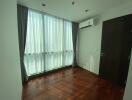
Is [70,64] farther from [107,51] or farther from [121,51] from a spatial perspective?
[121,51]

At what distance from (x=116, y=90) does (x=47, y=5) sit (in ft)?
10.2

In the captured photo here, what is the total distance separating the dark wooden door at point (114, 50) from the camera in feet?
7.46

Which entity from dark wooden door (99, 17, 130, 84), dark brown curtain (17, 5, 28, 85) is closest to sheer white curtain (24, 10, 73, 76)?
dark brown curtain (17, 5, 28, 85)

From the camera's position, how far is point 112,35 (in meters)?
2.53

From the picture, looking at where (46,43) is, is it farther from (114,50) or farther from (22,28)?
(114,50)

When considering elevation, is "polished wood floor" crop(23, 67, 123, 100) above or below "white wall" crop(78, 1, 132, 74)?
below

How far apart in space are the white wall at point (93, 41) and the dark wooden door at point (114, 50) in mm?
221

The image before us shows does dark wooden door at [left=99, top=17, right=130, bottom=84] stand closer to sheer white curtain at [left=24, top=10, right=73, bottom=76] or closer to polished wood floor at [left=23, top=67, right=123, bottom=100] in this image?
polished wood floor at [left=23, top=67, right=123, bottom=100]

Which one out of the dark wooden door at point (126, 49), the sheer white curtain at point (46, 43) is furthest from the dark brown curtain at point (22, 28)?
the dark wooden door at point (126, 49)

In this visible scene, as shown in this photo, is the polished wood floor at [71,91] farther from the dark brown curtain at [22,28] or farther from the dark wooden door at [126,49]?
the dark brown curtain at [22,28]

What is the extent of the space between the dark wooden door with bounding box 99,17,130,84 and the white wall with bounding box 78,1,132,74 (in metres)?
0.22

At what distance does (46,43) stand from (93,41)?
6.29 ft

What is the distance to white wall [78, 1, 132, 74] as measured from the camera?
240cm

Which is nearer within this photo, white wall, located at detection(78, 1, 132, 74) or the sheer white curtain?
white wall, located at detection(78, 1, 132, 74)
